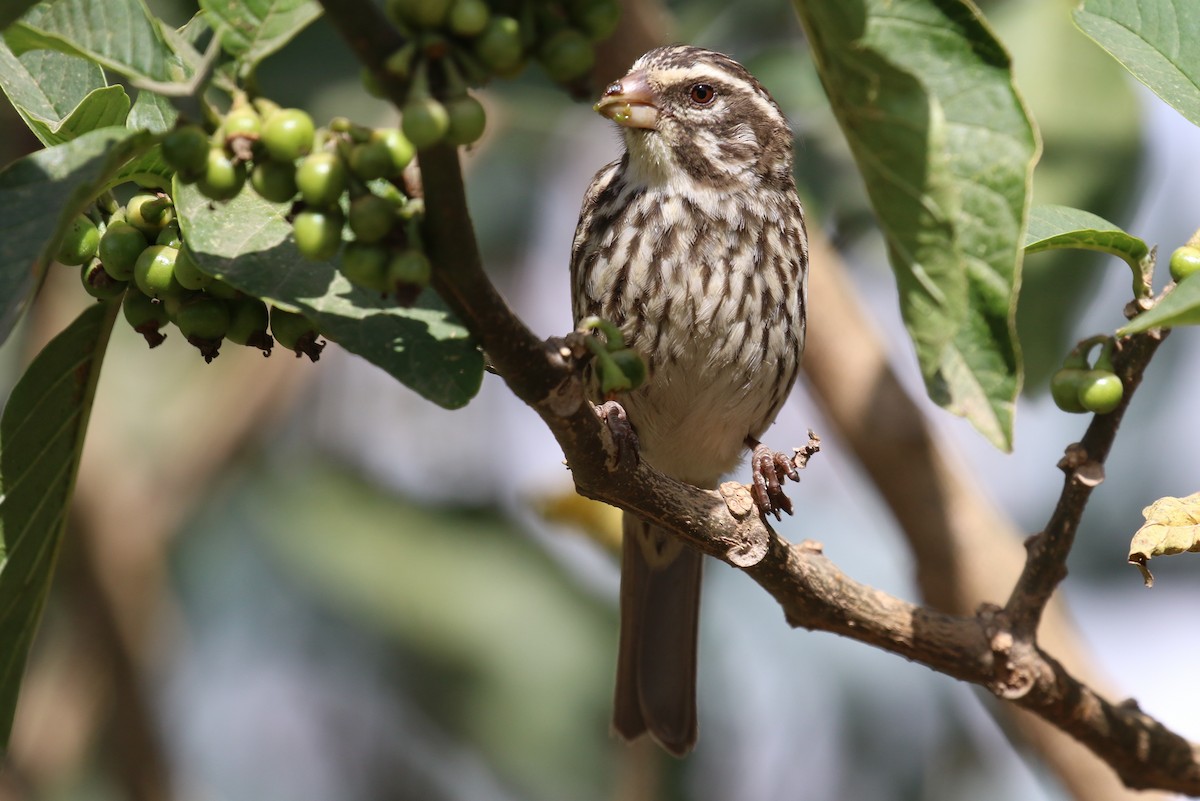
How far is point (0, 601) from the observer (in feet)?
5.91

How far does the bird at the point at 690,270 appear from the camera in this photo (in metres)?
3.37

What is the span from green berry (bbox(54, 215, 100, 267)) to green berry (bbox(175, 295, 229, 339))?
19 cm

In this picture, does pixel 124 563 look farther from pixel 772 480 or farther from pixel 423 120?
pixel 423 120

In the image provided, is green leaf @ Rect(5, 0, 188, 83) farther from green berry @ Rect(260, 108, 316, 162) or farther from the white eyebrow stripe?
the white eyebrow stripe

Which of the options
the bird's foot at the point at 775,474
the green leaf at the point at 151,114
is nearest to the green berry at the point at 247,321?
the green leaf at the point at 151,114

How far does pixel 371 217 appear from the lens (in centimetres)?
128

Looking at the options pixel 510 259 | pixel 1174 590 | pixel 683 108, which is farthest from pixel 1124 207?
pixel 510 259

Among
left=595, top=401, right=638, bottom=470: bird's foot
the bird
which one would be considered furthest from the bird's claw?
the bird

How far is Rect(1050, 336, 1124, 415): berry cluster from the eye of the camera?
1966mm

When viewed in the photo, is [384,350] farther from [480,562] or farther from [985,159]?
[480,562]

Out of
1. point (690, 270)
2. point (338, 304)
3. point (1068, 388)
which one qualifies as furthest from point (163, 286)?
Answer: point (690, 270)

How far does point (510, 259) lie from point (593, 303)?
220 centimetres

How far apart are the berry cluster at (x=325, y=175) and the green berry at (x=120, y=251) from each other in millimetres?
416

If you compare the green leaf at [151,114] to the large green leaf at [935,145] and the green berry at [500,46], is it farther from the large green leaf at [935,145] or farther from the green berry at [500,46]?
the large green leaf at [935,145]
